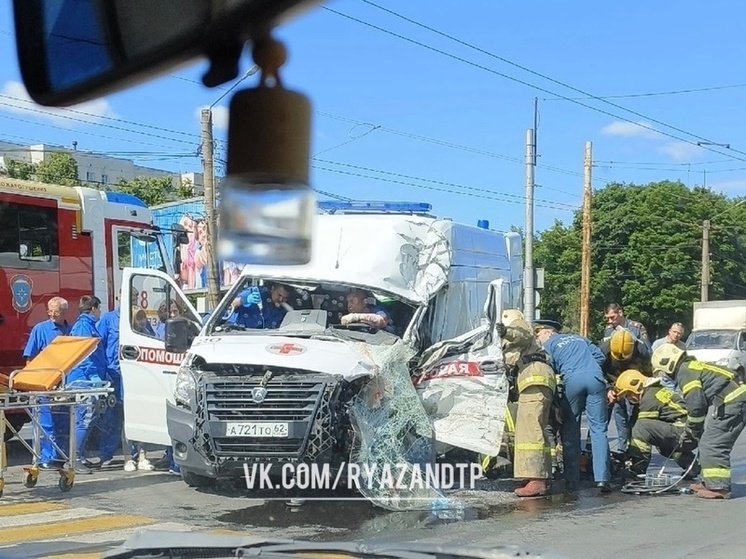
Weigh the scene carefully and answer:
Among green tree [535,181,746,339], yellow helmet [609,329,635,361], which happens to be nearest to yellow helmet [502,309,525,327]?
yellow helmet [609,329,635,361]

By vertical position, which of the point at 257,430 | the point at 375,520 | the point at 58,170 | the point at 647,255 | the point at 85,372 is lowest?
the point at 375,520

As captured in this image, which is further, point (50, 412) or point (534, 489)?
point (50, 412)

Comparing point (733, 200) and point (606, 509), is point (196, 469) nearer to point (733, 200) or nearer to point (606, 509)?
point (606, 509)

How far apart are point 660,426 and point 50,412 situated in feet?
19.0

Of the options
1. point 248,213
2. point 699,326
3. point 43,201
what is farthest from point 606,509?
point 699,326

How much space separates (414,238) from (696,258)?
52.7 metres

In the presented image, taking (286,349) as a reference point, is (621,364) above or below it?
below

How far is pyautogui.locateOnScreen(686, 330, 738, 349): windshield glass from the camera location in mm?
30797

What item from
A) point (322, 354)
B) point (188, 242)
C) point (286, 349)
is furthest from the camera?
point (188, 242)

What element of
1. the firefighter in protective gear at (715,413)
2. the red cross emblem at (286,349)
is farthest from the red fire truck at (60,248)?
the firefighter in protective gear at (715,413)

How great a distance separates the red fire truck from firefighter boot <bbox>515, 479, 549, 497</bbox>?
6177 millimetres

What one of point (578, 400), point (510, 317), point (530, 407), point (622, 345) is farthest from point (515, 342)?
point (622, 345)

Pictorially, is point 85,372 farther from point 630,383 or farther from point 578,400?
point 630,383

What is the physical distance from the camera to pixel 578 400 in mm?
9617
